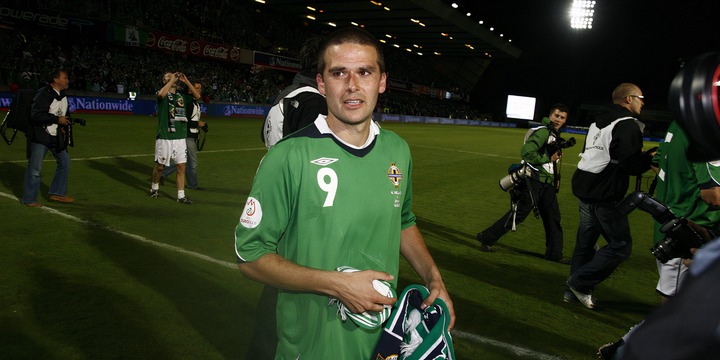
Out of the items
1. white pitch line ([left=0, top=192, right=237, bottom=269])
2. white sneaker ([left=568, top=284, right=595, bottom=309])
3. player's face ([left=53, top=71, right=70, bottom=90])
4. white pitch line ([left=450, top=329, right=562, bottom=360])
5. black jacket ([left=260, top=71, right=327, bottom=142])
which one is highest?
player's face ([left=53, top=71, right=70, bottom=90])

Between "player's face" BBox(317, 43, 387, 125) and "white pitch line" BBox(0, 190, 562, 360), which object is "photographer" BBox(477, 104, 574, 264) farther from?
"player's face" BBox(317, 43, 387, 125)

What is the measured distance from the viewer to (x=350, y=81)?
2.04 m

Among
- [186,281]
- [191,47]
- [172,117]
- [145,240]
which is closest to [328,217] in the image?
[186,281]

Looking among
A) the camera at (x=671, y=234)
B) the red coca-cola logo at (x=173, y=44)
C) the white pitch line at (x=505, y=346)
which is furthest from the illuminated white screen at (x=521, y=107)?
the camera at (x=671, y=234)

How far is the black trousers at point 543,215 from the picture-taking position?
697 centimetres

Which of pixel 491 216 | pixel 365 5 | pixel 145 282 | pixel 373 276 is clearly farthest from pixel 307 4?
pixel 373 276

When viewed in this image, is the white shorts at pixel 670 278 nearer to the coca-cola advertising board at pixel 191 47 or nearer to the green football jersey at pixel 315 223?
the green football jersey at pixel 315 223

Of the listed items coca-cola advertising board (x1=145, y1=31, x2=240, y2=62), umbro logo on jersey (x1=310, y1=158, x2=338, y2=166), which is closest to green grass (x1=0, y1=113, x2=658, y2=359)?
umbro logo on jersey (x1=310, y1=158, x2=338, y2=166)

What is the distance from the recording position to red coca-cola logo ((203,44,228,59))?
121 ft

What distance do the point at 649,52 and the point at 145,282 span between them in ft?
192

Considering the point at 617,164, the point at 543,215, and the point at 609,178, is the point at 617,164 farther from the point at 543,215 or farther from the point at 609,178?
the point at 543,215

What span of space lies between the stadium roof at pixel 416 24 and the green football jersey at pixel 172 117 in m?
34.2

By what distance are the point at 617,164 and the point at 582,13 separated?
50633 millimetres

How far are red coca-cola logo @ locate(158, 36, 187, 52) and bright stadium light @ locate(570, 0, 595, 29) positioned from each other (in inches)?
1472
